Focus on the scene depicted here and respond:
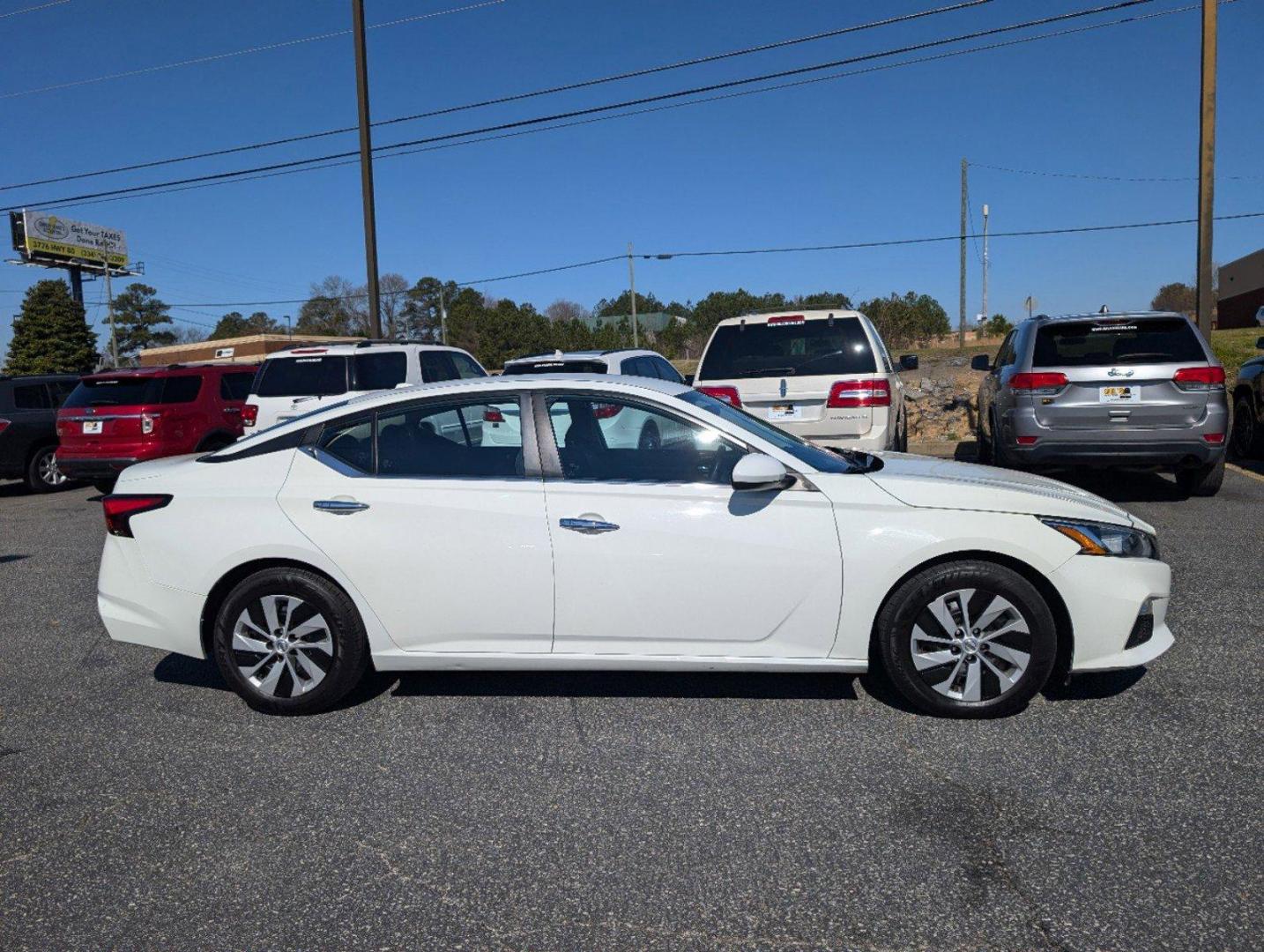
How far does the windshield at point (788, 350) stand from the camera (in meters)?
9.03

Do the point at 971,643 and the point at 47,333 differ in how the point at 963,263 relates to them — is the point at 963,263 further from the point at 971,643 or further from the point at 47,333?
the point at 47,333

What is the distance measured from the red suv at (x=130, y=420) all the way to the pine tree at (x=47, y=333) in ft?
203

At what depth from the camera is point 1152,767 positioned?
3.72m

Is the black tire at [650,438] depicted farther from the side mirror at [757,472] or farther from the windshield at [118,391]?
the windshield at [118,391]

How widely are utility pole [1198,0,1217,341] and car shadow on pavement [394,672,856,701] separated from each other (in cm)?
1282

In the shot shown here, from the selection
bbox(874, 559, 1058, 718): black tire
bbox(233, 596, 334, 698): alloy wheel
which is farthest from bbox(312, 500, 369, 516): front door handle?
bbox(874, 559, 1058, 718): black tire

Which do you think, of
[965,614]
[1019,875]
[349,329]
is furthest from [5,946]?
[349,329]

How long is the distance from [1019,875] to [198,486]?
3771 millimetres

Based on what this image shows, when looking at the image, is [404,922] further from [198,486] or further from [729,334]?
[729,334]

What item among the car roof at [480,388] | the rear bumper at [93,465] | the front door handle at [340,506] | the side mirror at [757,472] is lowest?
the rear bumper at [93,465]

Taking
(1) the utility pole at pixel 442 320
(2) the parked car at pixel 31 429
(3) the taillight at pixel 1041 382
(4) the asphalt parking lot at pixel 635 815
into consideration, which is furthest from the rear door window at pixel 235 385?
(1) the utility pole at pixel 442 320

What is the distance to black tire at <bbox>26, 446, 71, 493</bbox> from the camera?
13742 mm

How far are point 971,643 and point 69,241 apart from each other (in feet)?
293

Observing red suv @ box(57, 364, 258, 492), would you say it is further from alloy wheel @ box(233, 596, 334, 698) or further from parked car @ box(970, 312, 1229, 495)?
parked car @ box(970, 312, 1229, 495)
